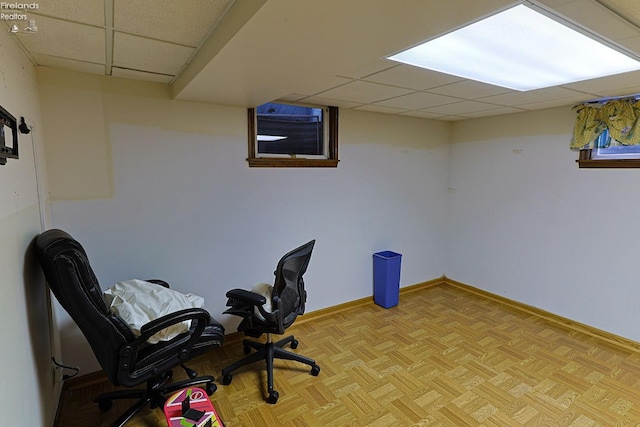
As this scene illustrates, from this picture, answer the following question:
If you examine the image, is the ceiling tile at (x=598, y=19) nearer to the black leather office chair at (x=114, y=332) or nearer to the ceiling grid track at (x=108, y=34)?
the ceiling grid track at (x=108, y=34)

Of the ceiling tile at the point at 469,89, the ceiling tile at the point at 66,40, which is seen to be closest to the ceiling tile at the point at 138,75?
the ceiling tile at the point at 66,40

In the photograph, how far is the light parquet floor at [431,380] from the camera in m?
2.09

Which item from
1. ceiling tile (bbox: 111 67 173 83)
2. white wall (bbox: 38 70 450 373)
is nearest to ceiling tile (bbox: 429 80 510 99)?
white wall (bbox: 38 70 450 373)

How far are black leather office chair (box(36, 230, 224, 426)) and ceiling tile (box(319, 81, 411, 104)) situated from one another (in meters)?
1.86

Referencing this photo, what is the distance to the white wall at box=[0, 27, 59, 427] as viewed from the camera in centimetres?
121

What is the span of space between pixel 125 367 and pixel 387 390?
1695 mm

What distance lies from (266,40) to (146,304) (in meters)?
1.64

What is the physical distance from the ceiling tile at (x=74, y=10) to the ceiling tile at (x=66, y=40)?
61 millimetres

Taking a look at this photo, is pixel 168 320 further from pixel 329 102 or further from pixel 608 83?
pixel 608 83

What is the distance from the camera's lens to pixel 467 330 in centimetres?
324

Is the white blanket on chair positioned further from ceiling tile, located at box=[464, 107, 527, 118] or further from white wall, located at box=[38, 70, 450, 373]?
ceiling tile, located at box=[464, 107, 527, 118]

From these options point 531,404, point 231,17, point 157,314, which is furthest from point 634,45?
point 157,314

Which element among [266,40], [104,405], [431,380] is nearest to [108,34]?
[266,40]

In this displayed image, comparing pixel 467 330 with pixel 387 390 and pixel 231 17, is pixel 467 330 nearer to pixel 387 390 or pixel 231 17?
pixel 387 390
